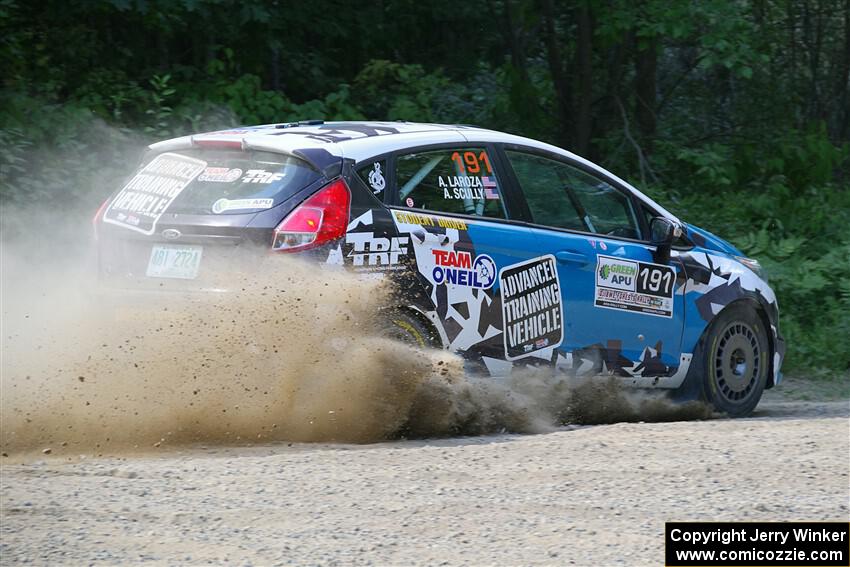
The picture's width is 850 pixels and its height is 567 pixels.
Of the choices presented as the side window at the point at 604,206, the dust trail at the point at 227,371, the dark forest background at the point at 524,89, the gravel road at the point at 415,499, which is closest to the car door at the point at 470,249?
the dust trail at the point at 227,371

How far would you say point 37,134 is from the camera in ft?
37.1

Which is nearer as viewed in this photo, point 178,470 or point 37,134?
point 178,470

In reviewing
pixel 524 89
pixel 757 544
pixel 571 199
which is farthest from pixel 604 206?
pixel 524 89

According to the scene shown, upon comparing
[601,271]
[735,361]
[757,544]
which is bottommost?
[757,544]

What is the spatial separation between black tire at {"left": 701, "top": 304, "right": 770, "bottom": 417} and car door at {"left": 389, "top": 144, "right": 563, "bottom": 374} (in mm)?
1435

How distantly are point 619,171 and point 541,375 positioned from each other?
23.9 feet

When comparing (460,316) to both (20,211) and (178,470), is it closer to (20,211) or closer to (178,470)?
(178,470)

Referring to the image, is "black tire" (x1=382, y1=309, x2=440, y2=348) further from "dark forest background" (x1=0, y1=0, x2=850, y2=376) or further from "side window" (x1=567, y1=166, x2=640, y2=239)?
"dark forest background" (x1=0, y1=0, x2=850, y2=376)

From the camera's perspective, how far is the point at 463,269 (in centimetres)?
691

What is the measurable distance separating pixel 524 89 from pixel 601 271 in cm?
681

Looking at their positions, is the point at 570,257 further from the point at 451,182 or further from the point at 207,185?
the point at 207,185

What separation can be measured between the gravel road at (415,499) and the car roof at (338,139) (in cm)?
159

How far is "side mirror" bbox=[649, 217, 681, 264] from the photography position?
26.1 feet

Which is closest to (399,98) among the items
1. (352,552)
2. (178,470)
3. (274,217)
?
(274,217)
